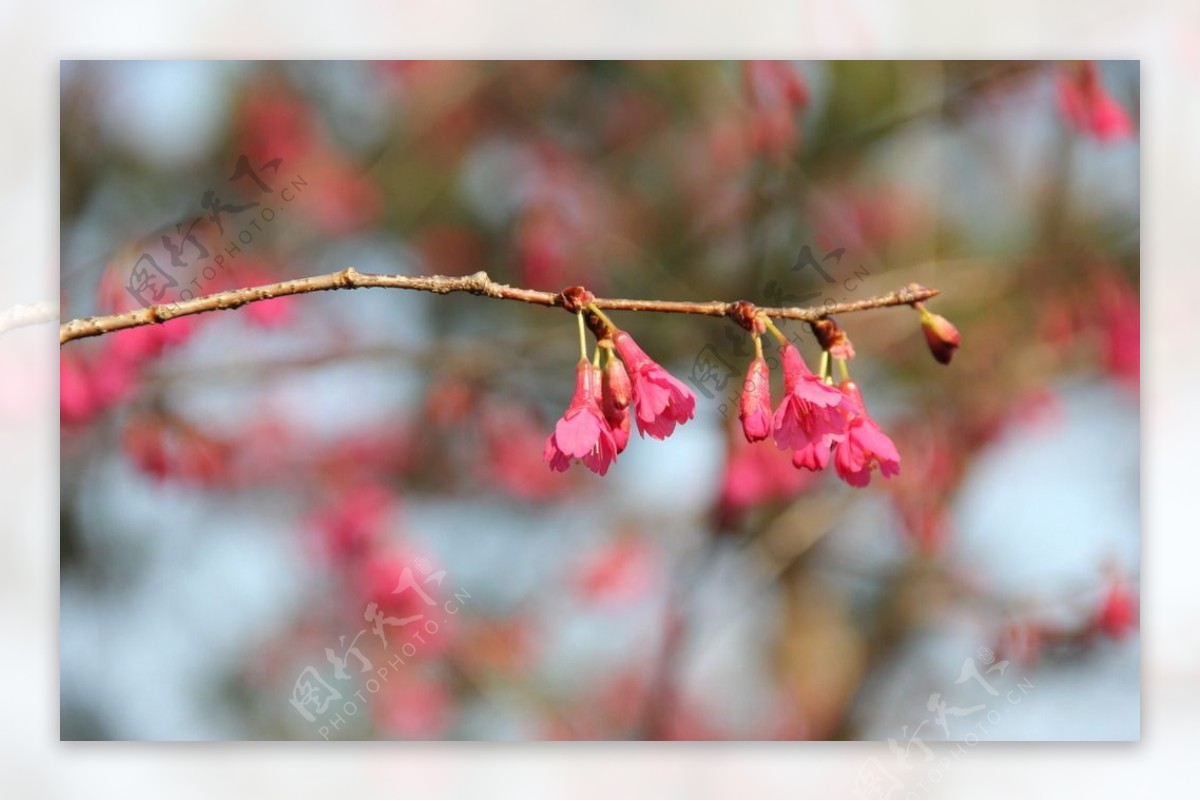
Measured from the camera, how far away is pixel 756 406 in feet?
4.08

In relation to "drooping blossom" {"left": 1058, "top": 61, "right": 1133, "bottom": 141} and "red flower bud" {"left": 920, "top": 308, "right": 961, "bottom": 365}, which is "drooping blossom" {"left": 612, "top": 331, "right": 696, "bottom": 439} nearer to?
"red flower bud" {"left": 920, "top": 308, "right": 961, "bottom": 365}

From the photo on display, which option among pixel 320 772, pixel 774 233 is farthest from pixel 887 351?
pixel 320 772

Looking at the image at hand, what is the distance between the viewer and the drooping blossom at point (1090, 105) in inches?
65.2

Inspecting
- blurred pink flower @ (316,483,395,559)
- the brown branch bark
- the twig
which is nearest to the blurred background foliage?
blurred pink flower @ (316,483,395,559)

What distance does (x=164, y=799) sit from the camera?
5.52ft

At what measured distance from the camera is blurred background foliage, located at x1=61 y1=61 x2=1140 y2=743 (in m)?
1.65

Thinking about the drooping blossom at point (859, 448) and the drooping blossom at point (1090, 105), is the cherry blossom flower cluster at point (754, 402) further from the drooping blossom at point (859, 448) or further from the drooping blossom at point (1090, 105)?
the drooping blossom at point (1090, 105)

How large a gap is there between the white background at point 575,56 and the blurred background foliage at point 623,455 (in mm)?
32

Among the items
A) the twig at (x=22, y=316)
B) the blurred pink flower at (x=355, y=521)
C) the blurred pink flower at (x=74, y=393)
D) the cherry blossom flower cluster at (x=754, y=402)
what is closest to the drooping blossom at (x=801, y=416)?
the cherry blossom flower cluster at (x=754, y=402)

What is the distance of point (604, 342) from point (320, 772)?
0.84m

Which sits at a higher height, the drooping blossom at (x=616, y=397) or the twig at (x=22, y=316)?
the twig at (x=22, y=316)

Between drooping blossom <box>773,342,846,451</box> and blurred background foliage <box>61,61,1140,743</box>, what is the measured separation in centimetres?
46

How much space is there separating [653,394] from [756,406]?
109mm

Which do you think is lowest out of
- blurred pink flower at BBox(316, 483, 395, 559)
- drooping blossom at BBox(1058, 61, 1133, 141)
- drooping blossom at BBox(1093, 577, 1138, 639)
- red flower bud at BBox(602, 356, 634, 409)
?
drooping blossom at BBox(1093, 577, 1138, 639)
